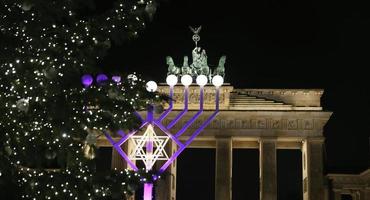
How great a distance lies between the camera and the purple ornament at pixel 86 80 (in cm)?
941

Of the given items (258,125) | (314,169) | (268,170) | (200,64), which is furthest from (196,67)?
(314,169)

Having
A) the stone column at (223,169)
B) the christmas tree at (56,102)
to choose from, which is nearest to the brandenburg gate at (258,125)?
the stone column at (223,169)

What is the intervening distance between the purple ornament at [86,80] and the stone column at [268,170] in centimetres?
2164

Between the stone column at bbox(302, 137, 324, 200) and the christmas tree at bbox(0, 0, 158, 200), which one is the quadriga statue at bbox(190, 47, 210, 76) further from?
the christmas tree at bbox(0, 0, 158, 200)

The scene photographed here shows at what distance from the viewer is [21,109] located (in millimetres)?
8828

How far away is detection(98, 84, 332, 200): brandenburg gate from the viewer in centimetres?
3011

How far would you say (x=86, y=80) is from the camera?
9.46 m

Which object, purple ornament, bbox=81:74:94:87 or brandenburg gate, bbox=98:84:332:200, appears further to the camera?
brandenburg gate, bbox=98:84:332:200

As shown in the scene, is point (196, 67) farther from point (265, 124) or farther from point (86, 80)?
point (86, 80)

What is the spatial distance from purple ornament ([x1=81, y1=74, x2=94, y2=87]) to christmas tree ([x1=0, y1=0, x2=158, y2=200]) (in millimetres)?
18

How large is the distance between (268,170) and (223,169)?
220 centimetres

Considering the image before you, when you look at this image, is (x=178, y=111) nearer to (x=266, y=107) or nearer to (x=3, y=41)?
(x=266, y=107)

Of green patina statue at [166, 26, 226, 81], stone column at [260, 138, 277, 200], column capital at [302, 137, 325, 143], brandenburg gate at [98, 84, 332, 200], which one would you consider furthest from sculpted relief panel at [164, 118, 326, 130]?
green patina statue at [166, 26, 226, 81]

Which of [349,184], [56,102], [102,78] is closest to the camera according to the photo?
[56,102]
